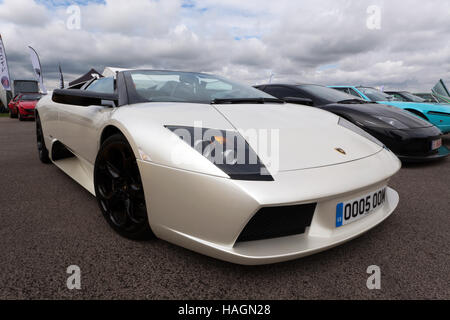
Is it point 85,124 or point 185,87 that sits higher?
point 185,87

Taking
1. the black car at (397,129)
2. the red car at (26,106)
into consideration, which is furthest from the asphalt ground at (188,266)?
the red car at (26,106)

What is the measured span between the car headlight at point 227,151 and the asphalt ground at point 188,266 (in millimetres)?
507

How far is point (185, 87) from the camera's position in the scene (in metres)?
2.08

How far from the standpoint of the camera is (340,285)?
4.09 feet

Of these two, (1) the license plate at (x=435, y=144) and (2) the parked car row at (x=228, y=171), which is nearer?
(2) the parked car row at (x=228, y=171)

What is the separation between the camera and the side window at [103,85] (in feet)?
7.62

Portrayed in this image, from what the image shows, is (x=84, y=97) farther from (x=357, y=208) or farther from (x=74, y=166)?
(x=357, y=208)

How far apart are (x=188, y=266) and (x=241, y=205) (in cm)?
51

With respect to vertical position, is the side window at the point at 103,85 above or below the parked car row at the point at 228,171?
above

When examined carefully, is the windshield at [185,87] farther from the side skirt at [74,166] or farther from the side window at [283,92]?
the side window at [283,92]

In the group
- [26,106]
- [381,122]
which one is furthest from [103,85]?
[26,106]

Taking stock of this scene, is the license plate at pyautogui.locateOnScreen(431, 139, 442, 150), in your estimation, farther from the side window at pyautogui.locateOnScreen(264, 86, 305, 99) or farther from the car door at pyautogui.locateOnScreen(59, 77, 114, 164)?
the car door at pyautogui.locateOnScreen(59, 77, 114, 164)
